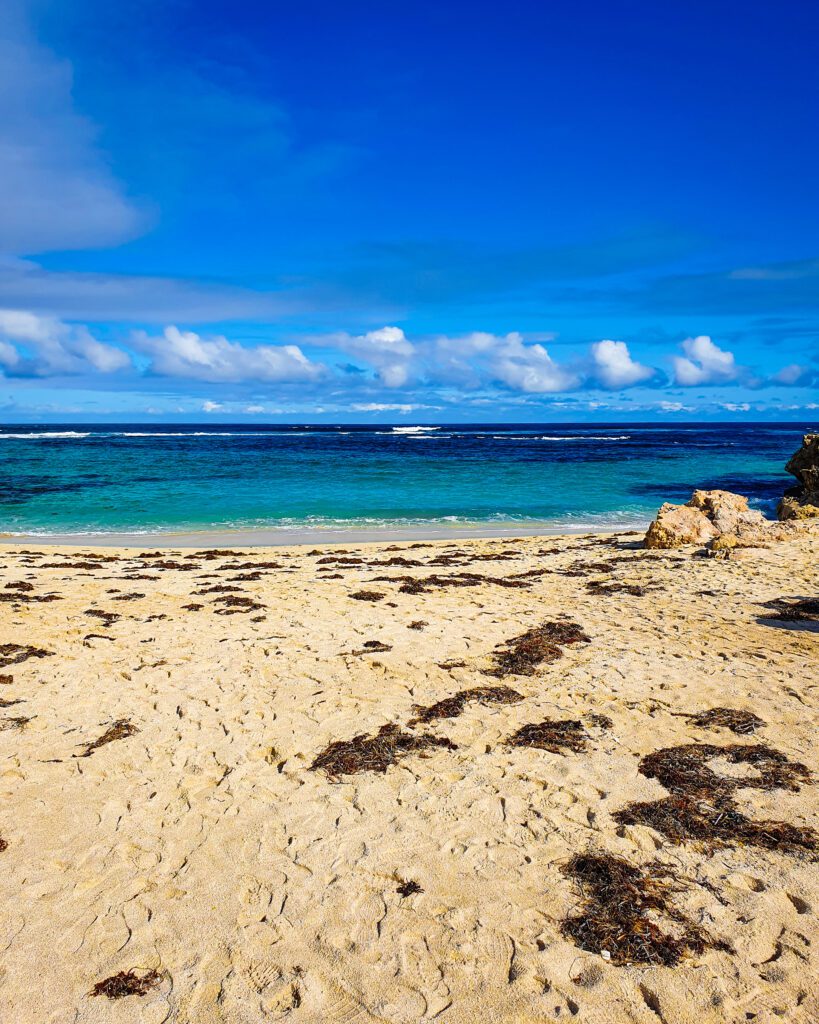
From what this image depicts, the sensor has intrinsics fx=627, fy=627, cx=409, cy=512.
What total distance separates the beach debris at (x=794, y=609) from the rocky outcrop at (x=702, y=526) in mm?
4603

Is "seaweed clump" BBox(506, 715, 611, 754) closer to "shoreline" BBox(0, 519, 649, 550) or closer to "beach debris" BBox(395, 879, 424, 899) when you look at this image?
"beach debris" BBox(395, 879, 424, 899)

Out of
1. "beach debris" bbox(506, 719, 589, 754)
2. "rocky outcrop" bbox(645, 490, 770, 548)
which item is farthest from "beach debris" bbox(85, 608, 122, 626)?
"rocky outcrop" bbox(645, 490, 770, 548)

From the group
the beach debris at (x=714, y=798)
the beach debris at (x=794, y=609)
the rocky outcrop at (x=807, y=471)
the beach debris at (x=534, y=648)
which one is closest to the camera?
the beach debris at (x=714, y=798)

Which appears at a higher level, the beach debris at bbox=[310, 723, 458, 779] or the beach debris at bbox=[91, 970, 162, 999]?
the beach debris at bbox=[310, 723, 458, 779]

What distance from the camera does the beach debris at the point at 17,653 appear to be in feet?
27.8

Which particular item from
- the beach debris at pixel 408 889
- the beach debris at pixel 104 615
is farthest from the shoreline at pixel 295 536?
the beach debris at pixel 408 889

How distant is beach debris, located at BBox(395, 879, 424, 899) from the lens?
4348mm

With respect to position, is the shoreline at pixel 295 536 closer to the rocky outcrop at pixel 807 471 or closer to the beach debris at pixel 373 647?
the rocky outcrop at pixel 807 471

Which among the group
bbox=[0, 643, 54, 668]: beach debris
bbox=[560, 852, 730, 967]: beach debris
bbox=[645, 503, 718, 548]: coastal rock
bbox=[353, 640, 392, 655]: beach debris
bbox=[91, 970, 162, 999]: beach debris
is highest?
bbox=[645, 503, 718, 548]: coastal rock

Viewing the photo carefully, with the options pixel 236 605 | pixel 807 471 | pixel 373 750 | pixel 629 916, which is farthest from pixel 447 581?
pixel 807 471

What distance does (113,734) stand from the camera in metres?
6.48

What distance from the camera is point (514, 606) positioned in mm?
11500

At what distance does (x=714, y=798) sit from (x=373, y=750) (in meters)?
3.08

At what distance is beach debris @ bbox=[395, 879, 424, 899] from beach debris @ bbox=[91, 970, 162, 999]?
1562 mm
